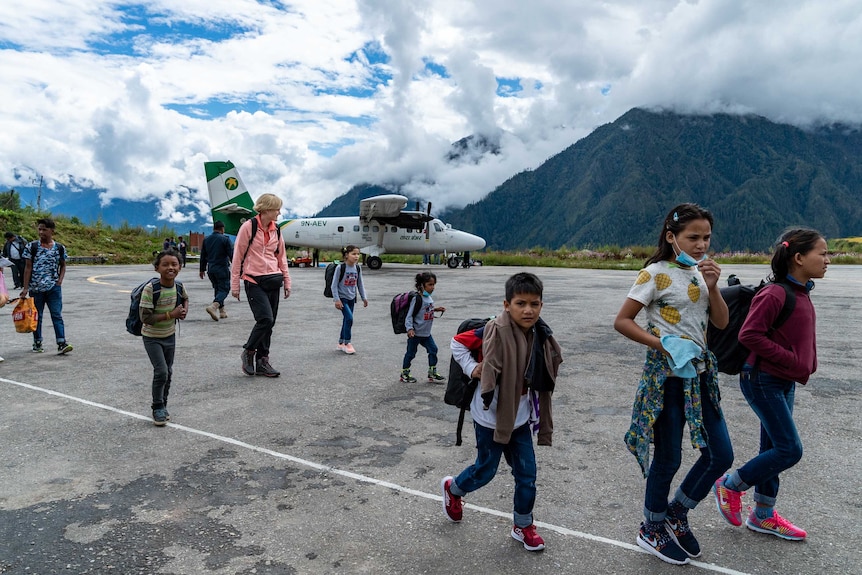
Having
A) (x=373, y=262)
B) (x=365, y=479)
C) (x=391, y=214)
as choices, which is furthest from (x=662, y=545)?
(x=391, y=214)

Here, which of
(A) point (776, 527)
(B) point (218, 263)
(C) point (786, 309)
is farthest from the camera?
(B) point (218, 263)

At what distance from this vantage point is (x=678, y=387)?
9.10ft

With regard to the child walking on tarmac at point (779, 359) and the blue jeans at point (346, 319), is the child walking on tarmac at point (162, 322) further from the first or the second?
the child walking on tarmac at point (779, 359)

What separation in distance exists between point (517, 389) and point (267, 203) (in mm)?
4309

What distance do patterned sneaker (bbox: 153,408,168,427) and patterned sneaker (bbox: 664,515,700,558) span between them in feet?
12.5

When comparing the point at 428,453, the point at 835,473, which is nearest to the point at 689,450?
the point at 835,473

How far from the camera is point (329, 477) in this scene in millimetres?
3752

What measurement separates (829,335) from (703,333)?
803 centimetres

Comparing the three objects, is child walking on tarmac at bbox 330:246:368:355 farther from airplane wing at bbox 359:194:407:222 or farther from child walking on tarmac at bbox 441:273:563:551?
airplane wing at bbox 359:194:407:222

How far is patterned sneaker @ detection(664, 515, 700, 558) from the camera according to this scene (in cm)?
285

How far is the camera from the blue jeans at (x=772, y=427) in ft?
9.56

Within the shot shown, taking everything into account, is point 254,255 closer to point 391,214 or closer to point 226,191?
point 391,214

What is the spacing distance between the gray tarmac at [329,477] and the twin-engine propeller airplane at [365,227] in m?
20.4

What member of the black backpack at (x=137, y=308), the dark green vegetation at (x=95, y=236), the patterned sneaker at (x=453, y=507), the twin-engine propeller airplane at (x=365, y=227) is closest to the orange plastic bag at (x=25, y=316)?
the black backpack at (x=137, y=308)
